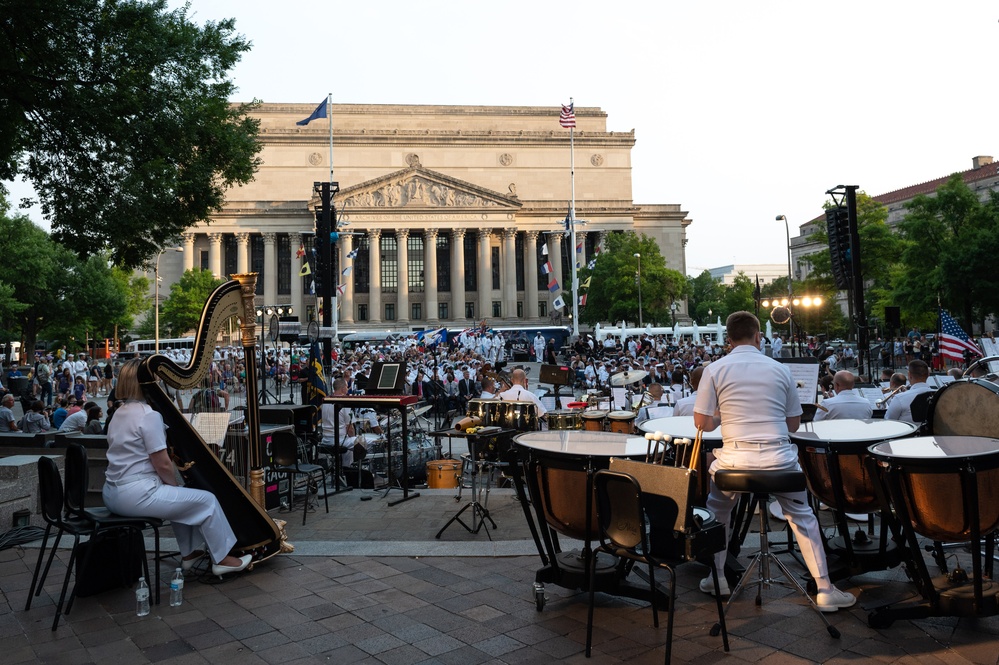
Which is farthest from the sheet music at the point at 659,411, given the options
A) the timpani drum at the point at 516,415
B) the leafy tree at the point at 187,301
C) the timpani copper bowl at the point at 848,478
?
the leafy tree at the point at 187,301

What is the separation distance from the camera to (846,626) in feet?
16.2

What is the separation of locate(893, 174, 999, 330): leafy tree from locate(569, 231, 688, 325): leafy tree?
1921 cm

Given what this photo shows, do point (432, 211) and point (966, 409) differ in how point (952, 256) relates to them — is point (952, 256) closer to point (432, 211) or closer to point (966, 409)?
point (966, 409)

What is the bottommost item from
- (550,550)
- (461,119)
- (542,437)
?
(550,550)

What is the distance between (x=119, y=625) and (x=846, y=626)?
520cm

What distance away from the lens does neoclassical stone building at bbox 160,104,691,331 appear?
74.0m

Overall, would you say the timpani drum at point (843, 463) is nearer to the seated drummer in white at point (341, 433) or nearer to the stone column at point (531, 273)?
the seated drummer in white at point (341, 433)

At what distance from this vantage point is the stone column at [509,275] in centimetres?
7625

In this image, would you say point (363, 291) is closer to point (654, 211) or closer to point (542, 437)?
point (654, 211)

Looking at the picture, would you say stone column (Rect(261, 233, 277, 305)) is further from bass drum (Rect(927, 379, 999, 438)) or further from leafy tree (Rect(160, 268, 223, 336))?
bass drum (Rect(927, 379, 999, 438))

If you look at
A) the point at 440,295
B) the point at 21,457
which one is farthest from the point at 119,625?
the point at 440,295

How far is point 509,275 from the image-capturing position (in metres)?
76.8

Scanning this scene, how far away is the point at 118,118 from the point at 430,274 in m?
65.3

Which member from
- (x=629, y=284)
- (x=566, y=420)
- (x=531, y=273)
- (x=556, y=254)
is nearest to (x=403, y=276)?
(x=531, y=273)
